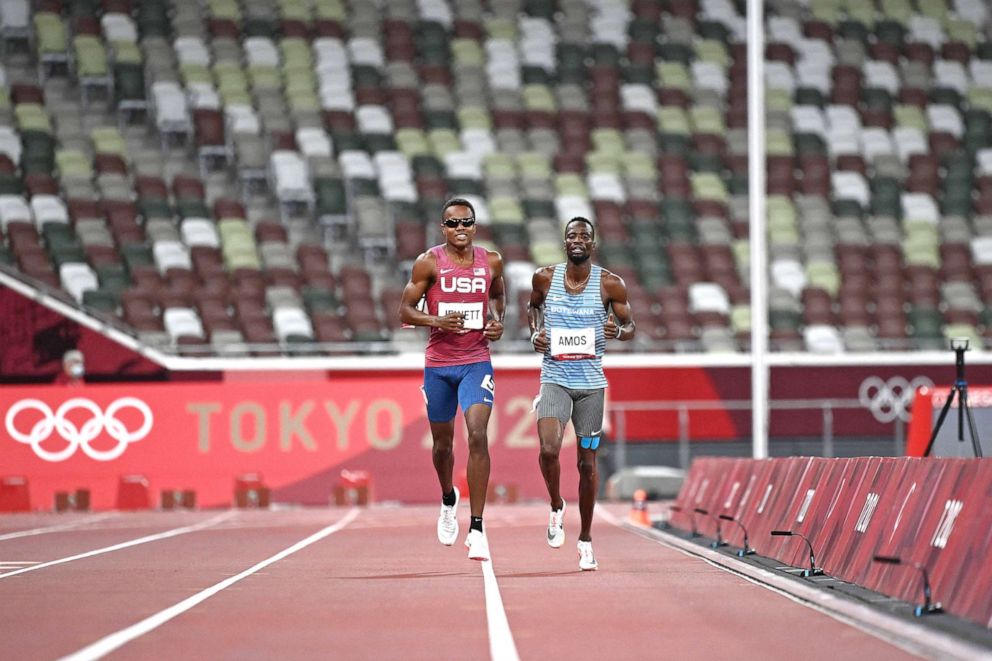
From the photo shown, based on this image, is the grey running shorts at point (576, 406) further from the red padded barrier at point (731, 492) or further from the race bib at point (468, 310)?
the red padded barrier at point (731, 492)

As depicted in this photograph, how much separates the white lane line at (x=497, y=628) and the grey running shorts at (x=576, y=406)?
4.75 feet

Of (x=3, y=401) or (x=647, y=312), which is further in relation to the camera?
(x=647, y=312)

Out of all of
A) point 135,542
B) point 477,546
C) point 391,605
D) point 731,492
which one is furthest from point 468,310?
point 135,542

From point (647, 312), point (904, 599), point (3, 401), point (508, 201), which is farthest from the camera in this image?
point (508, 201)

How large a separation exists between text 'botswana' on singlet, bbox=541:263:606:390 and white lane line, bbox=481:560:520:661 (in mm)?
1661

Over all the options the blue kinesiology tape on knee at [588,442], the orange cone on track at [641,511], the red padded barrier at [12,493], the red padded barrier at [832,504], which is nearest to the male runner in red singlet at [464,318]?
the blue kinesiology tape on knee at [588,442]

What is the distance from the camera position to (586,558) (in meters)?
10.6

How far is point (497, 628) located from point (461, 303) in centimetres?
388

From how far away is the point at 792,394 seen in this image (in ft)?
88.0

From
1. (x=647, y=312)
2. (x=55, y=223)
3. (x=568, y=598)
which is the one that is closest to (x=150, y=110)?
(x=55, y=223)

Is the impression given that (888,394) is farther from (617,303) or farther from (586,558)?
(586,558)

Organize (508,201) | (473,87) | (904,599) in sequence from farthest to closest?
(473,87), (508,201), (904,599)

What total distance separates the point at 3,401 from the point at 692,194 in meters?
14.8

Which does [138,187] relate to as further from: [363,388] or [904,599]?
[904,599]
